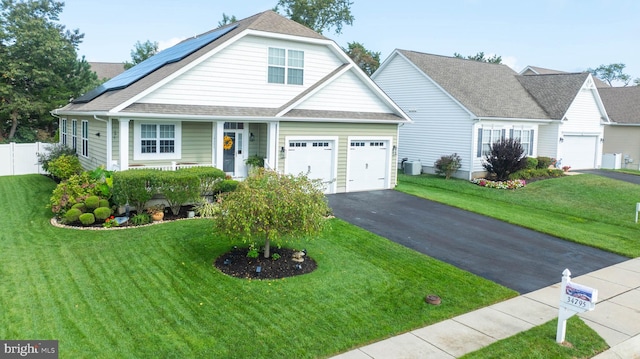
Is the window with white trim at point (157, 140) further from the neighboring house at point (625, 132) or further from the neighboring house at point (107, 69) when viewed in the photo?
the neighboring house at point (107, 69)

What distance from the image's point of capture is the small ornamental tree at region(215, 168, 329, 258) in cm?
933

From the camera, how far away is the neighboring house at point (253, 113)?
15.4 metres

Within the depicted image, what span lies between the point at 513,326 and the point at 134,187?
10.1 m

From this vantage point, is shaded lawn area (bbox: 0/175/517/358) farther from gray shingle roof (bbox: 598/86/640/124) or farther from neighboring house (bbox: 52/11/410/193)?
gray shingle roof (bbox: 598/86/640/124)

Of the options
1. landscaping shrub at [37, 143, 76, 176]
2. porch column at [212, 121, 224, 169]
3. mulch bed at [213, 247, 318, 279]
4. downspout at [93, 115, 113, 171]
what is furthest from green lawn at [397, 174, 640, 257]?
landscaping shrub at [37, 143, 76, 176]

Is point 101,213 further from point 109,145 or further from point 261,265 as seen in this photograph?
point 261,265

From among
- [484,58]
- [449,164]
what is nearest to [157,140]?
[449,164]

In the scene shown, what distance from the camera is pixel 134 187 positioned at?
516 inches

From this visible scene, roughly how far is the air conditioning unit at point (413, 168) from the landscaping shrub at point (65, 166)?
15.9 meters

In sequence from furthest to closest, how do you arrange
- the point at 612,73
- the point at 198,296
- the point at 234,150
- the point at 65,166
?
1. the point at 612,73
2. the point at 65,166
3. the point at 234,150
4. the point at 198,296

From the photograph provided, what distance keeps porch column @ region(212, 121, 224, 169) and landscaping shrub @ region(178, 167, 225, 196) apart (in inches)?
62.8

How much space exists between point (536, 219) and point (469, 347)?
10.6m

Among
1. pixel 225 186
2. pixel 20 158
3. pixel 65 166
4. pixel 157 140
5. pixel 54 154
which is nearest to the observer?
Answer: pixel 225 186

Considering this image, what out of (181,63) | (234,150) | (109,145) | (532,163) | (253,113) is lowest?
(532,163)
